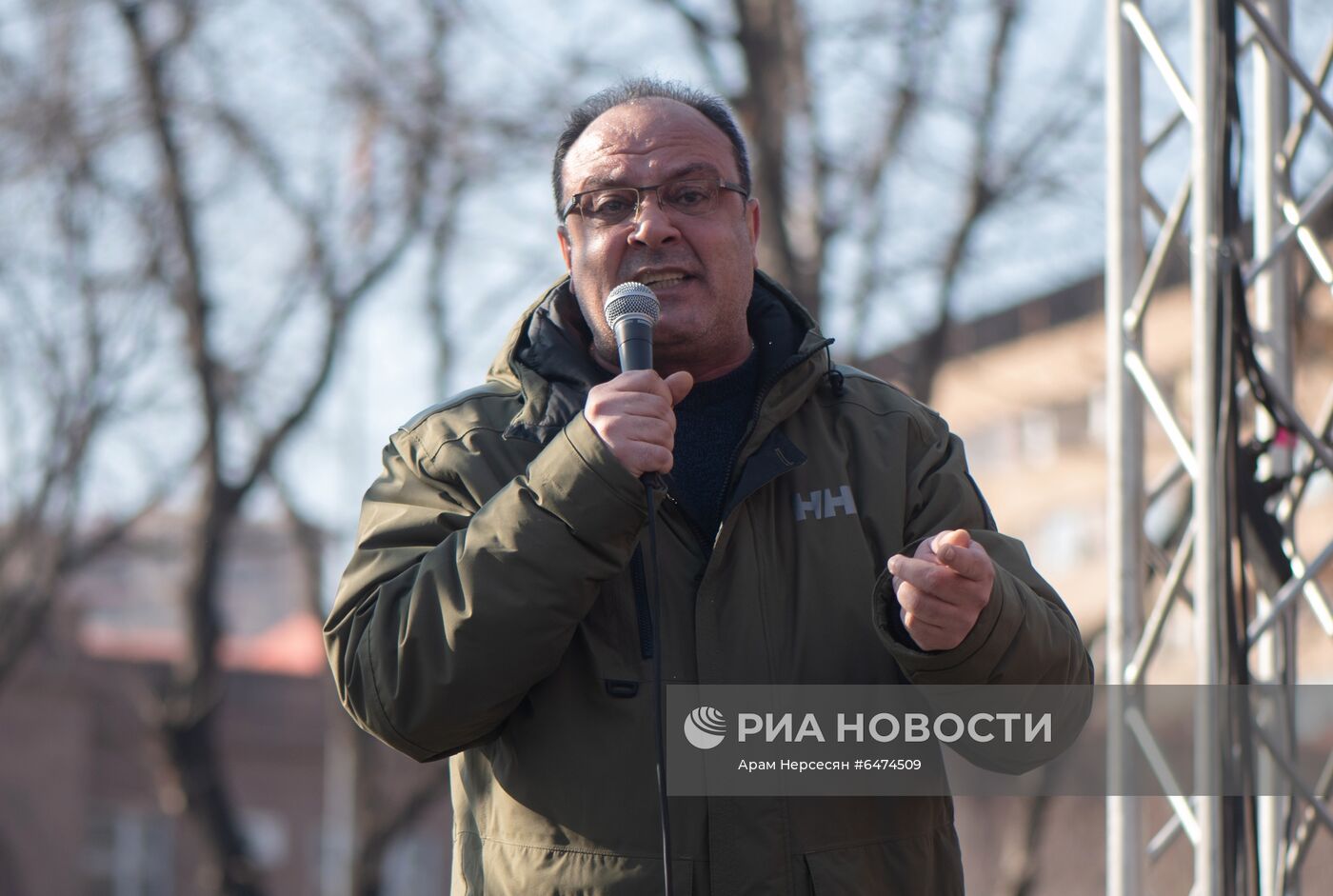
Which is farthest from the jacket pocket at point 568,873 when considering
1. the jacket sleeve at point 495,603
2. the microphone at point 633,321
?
the microphone at point 633,321

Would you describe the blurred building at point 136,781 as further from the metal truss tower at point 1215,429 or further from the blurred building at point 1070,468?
the metal truss tower at point 1215,429

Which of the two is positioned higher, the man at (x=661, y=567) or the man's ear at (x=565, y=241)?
the man's ear at (x=565, y=241)

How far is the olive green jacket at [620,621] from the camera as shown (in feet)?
7.55

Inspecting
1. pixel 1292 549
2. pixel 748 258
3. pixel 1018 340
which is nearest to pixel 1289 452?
pixel 1292 549

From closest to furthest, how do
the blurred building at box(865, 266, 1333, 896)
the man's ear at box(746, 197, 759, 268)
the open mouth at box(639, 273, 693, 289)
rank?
the open mouth at box(639, 273, 693, 289), the man's ear at box(746, 197, 759, 268), the blurred building at box(865, 266, 1333, 896)

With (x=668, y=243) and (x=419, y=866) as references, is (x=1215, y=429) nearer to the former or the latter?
(x=668, y=243)

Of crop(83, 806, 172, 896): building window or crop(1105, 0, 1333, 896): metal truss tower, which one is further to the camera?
crop(83, 806, 172, 896): building window

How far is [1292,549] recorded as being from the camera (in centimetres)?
420

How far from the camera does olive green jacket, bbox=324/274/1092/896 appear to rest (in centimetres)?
230

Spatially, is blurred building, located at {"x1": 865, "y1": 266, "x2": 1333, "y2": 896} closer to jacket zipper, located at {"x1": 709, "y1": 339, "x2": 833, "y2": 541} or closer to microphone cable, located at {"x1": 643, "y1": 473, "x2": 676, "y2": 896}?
jacket zipper, located at {"x1": 709, "y1": 339, "x2": 833, "y2": 541}

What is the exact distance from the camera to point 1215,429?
3742 mm

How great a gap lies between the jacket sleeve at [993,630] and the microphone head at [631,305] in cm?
51

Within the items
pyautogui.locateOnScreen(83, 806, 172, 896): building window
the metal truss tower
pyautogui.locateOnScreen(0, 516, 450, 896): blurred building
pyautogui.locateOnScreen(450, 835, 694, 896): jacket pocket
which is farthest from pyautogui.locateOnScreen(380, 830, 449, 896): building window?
pyautogui.locateOnScreen(450, 835, 694, 896): jacket pocket

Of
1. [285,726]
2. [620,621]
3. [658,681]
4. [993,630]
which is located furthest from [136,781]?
[993,630]
